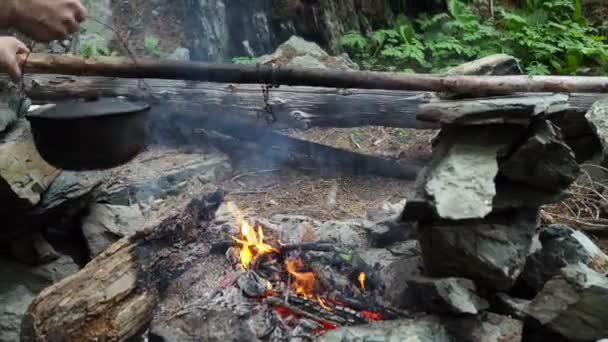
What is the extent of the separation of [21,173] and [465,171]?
2.68 m

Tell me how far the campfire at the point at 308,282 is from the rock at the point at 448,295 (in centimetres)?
21

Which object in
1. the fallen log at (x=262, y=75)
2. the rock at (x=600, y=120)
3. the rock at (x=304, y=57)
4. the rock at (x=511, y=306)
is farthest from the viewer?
the rock at (x=304, y=57)

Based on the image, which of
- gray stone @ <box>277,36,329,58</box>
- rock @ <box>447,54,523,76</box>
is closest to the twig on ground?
rock @ <box>447,54,523,76</box>

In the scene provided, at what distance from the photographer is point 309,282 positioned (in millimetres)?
3275

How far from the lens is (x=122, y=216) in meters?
3.88

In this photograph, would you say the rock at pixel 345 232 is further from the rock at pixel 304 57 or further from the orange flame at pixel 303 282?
the rock at pixel 304 57

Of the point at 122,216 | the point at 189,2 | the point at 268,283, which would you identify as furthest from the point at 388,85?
the point at 189,2

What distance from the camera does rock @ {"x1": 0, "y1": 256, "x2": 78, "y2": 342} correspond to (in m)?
3.11

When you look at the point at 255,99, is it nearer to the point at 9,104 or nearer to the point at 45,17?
the point at 9,104

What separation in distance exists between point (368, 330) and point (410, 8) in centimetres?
707

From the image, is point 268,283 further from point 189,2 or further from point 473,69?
point 189,2

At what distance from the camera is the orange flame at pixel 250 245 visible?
351 cm

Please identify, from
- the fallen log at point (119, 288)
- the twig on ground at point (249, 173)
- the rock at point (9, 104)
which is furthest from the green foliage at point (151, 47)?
the fallen log at point (119, 288)

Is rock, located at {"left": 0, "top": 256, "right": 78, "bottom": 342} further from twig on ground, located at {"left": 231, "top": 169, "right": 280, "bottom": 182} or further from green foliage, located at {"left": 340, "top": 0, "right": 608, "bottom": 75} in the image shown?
green foliage, located at {"left": 340, "top": 0, "right": 608, "bottom": 75}
